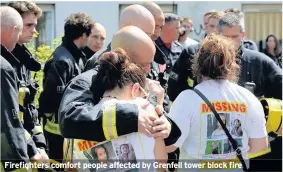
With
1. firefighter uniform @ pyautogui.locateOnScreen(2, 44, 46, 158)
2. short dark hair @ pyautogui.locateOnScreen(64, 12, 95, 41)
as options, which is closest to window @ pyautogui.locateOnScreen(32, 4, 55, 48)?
short dark hair @ pyautogui.locateOnScreen(64, 12, 95, 41)

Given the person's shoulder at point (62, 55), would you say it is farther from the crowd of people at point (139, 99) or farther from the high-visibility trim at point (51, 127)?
the high-visibility trim at point (51, 127)

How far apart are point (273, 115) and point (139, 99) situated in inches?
88.4

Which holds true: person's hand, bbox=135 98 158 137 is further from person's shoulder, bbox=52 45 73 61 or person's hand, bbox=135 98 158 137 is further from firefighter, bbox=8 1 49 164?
person's shoulder, bbox=52 45 73 61

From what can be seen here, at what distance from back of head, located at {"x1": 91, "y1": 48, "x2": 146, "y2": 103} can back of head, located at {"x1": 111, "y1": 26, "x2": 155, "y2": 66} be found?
152 millimetres

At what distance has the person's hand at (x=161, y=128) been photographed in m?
2.84

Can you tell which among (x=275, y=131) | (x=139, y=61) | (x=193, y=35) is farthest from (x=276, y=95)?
(x=193, y=35)

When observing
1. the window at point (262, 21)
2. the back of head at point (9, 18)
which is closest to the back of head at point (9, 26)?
the back of head at point (9, 18)

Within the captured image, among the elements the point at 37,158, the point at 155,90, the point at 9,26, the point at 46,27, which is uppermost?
the point at 46,27

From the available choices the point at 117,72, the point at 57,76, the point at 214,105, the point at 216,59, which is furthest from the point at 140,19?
the point at 57,76

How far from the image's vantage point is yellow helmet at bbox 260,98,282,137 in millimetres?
4906

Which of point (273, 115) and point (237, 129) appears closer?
point (237, 129)

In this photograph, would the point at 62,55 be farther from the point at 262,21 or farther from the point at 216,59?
the point at 262,21

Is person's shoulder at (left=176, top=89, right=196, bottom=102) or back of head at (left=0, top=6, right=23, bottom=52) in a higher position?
back of head at (left=0, top=6, right=23, bottom=52)

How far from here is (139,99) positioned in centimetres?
292
